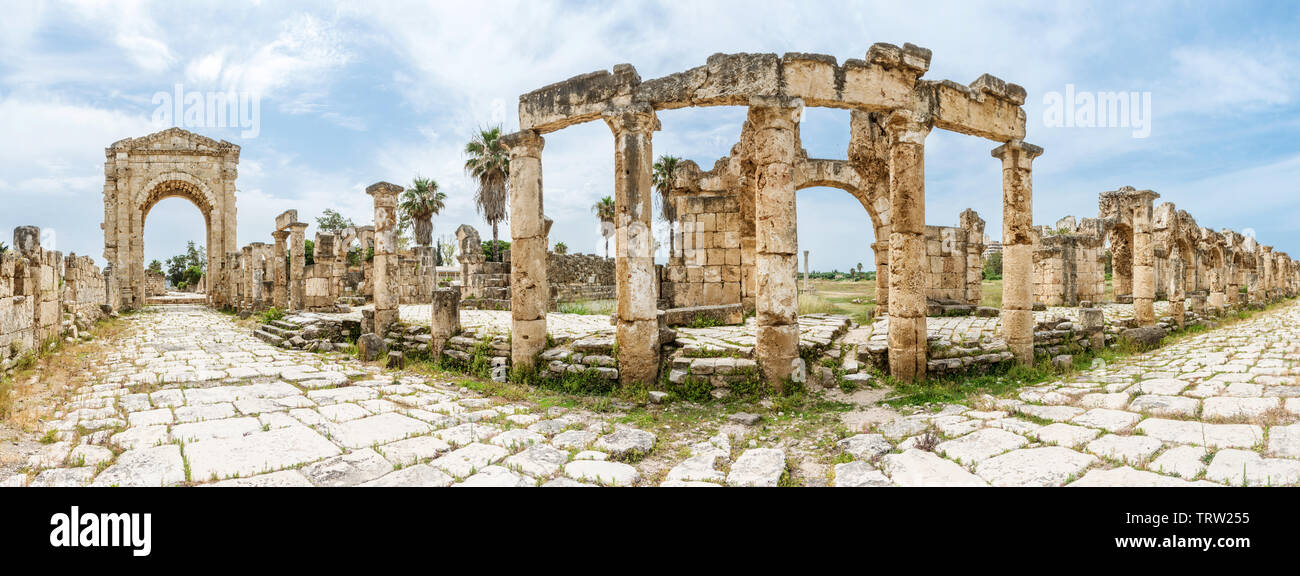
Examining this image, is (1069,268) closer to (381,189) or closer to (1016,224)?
(1016,224)

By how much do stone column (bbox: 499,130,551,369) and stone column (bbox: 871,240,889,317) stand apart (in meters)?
9.08

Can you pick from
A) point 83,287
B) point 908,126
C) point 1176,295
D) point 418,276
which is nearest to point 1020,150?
point 908,126

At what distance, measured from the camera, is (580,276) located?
24.2 metres

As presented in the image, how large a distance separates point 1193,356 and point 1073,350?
153cm

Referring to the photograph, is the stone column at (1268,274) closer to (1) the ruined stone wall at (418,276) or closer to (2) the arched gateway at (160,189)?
(1) the ruined stone wall at (418,276)

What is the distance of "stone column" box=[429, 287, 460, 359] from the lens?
945 centimetres

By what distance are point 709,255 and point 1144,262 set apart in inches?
368

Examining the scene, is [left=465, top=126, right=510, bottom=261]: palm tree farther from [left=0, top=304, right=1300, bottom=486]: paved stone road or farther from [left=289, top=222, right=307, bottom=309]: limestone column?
[left=0, top=304, right=1300, bottom=486]: paved stone road

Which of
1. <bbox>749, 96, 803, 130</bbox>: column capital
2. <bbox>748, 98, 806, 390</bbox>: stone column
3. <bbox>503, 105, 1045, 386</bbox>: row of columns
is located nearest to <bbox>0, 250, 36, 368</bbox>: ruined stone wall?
<bbox>503, 105, 1045, 386</bbox>: row of columns

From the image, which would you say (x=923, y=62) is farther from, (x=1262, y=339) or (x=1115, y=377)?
(x=1262, y=339)

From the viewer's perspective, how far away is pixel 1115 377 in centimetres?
743

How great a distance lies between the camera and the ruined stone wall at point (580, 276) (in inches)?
863

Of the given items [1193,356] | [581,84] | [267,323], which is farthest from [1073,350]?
[267,323]

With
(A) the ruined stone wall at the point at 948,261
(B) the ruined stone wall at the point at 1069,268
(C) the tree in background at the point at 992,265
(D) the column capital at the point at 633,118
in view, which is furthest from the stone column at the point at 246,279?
(C) the tree in background at the point at 992,265
